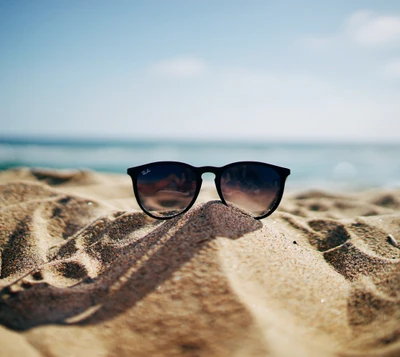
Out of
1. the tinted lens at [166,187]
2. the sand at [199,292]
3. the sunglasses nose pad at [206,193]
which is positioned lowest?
the sand at [199,292]

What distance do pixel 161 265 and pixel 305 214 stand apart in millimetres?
2164

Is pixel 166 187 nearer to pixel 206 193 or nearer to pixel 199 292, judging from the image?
pixel 199 292

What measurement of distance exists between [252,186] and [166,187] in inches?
23.2

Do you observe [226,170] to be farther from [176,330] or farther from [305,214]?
[305,214]

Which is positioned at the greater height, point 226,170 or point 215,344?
point 226,170

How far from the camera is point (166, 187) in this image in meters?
2.18

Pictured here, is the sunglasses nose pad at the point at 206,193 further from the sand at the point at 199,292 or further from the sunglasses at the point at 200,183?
the sand at the point at 199,292

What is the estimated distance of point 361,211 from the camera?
3.56m

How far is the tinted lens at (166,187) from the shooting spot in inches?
84.6

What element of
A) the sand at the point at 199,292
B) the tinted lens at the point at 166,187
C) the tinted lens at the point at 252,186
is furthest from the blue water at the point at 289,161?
the sand at the point at 199,292

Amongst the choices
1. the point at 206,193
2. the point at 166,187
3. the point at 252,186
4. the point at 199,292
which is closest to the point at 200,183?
the point at 166,187

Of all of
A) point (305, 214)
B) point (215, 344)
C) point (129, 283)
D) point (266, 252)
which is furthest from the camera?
point (305, 214)

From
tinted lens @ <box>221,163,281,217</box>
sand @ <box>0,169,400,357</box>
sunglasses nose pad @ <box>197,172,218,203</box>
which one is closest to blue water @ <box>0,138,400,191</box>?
sunglasses nose pad @ <box>197,172,218,203</box>

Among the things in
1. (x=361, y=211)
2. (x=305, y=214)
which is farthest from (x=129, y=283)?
(x=361, y=211)
